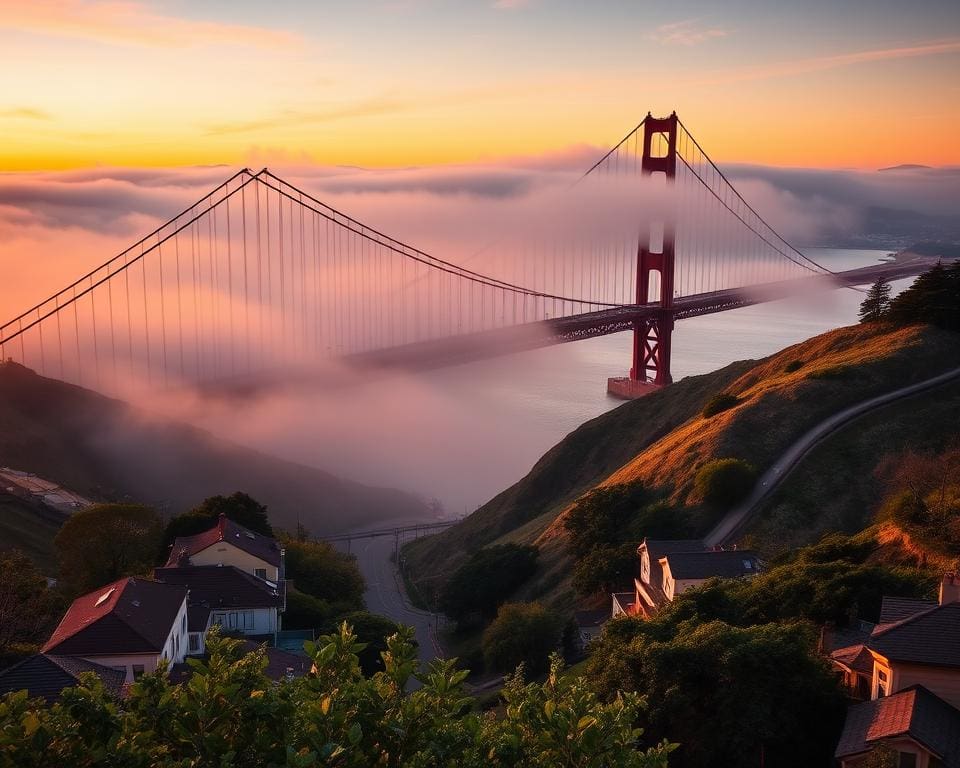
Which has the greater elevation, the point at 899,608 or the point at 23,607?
the point at 899,608

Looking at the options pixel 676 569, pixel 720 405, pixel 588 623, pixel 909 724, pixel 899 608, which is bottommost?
pixel 588 623

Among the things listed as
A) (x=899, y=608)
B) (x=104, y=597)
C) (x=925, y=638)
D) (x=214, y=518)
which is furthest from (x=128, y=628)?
(x=214, y=518)

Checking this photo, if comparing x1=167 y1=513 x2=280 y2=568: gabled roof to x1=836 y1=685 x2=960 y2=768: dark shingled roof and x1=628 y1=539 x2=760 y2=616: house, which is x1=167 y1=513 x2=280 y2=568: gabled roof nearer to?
x1=628 y1=539 x2=760 y2=616: house

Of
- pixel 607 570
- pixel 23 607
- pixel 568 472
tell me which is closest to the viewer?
pixel 23 607

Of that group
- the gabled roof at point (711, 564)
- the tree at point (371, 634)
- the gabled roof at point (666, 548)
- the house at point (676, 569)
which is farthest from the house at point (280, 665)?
the gabled roof at point (666, 548)

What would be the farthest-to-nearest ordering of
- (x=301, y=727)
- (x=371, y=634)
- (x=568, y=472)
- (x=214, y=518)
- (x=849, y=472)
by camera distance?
1. (x=568, y=472)
2. (x=214, y=518)
3. (x=849, y=472)
4. (x=371, y=634)
5. (x=301, y=727)

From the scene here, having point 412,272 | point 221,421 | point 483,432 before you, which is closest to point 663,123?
point 483,432

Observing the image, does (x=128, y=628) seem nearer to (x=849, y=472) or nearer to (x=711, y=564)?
(x=711, y=564)

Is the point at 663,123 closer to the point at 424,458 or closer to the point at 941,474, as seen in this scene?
the point at 424,458

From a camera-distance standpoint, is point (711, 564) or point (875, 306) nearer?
point (711, 564)
